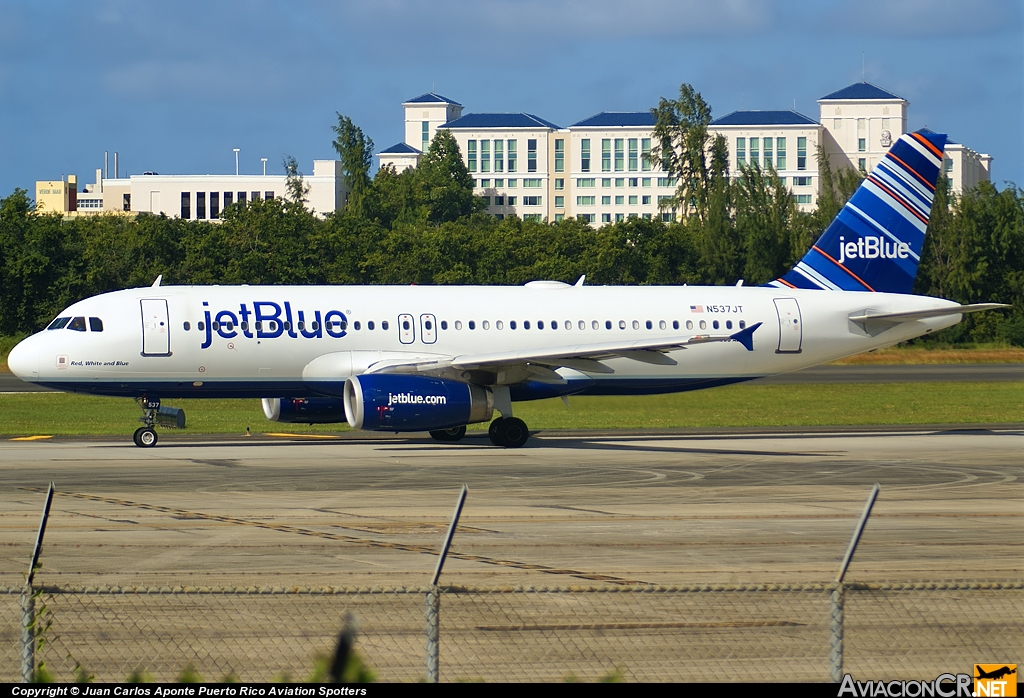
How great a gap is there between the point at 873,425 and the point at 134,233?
3499 inches

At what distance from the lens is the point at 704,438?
3591 centimetres

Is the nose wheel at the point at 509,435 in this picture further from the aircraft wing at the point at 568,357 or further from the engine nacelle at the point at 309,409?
the engine nacelle at the point at 309,409

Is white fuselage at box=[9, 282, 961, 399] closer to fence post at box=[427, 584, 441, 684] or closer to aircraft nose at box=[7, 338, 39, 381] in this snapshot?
aircraft nose at box=[7, 338, 39, 381]

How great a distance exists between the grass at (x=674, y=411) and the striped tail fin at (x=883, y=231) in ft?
15.3

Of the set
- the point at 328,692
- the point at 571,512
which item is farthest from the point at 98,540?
the point at 328,692

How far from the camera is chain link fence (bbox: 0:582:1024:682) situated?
11.4 metres

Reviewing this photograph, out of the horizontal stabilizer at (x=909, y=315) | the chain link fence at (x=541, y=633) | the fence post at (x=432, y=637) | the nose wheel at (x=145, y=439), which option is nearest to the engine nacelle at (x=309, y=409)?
the nose wheel at (x=145, y=439)

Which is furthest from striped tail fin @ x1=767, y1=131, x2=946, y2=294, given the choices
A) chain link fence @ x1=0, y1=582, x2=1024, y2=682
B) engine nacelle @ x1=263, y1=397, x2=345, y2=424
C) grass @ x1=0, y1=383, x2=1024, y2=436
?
chain link fence @ x1=0, y1=582, x2=1024, y2=682

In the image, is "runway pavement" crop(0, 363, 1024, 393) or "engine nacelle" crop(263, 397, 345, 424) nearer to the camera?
"engine nacelle" crop(263, 397, 345, 424)

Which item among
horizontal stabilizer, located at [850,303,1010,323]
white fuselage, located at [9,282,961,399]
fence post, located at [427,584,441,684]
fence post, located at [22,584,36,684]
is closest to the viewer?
fence post, located at [22,584,36,684]

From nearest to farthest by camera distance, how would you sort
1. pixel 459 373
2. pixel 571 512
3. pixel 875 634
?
1. pixel 875 634
2. pixel 571 512
3. pixel 459 373

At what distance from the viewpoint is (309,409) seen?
113 feet

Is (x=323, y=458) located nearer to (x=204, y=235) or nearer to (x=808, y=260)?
(x=808, y=260)

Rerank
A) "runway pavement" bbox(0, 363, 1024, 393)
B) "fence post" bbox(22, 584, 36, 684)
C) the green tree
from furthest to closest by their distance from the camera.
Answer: the green tree < "runway pavement" bbox(0, 363, 1024, 393) < "fence post" bbox(22, 584, 36, 684)
